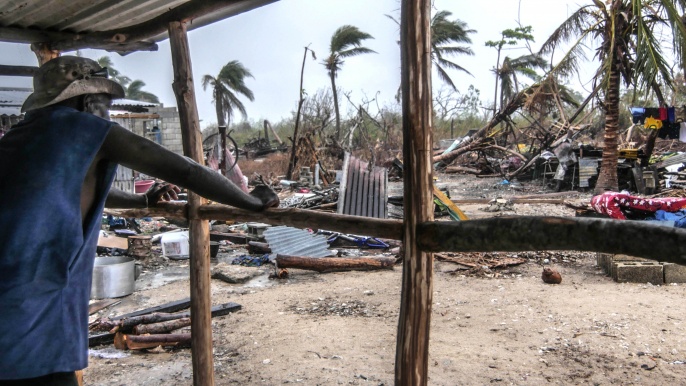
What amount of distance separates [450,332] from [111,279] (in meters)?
3.78

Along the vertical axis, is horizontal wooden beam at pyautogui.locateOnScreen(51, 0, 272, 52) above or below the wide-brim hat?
above

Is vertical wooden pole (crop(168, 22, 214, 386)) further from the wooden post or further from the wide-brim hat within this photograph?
the wide-brim hat

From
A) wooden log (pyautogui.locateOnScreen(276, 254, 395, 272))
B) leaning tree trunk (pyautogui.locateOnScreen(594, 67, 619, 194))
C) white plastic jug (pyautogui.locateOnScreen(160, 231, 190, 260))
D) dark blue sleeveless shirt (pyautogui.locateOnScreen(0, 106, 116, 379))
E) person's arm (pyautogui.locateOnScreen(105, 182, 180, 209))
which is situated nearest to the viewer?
dark blue sleeveless shirt (pyautogui.locateOnScreen(0, 106, 116, 379))

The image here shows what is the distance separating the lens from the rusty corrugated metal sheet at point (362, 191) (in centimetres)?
1091

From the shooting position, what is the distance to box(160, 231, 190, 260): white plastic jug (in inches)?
335

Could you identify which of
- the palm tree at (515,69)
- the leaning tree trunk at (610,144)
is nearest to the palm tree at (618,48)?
the leaning tree trunk at (610,144)

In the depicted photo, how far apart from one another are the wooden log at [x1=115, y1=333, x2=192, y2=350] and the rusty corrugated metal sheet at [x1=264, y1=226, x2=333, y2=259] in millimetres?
3636

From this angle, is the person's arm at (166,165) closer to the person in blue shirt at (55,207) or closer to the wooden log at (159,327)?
the person in blue shirt at (55,207)

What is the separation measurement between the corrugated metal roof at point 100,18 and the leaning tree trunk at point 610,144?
41.6 feet

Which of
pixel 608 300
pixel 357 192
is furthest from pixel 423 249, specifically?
pixel 357 192

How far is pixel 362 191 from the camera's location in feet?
37.0

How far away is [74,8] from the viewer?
3.22 m

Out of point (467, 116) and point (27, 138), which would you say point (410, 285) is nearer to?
point (27, 138)

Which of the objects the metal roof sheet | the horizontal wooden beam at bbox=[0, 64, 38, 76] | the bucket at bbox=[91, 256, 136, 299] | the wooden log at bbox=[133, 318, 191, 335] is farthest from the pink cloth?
the metal roof sheet
